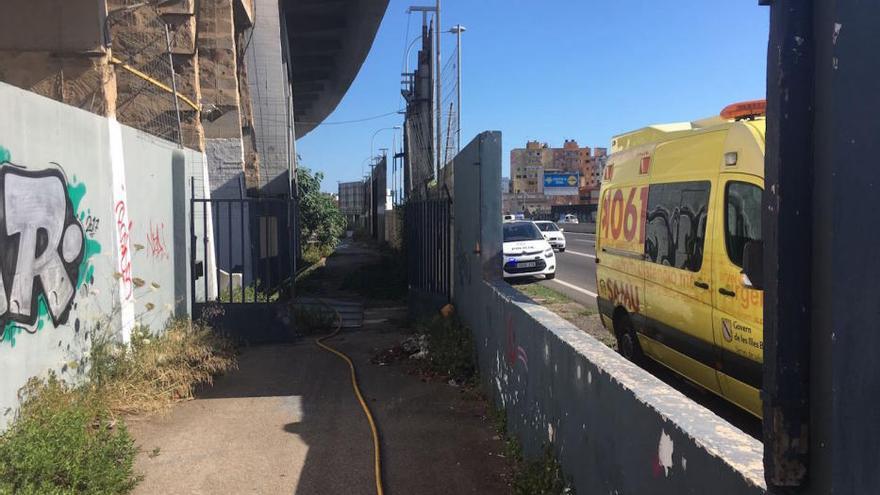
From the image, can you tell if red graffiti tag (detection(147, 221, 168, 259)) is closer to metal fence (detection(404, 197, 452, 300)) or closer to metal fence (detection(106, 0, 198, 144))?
metal fence (detection(106, 0, 198, 144))

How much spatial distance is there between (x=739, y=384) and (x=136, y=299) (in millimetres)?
6510

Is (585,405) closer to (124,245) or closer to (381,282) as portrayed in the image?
(124,245)

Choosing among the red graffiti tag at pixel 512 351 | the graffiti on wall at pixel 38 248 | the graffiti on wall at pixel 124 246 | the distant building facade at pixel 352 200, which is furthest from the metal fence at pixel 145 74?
the distant building facade at pixel 352 200

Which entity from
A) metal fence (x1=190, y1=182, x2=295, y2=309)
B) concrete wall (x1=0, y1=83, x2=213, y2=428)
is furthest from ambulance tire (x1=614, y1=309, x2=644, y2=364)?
concrete wall (x1=0, y1=83, x2=213, y2=428)

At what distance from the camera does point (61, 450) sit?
4.17m

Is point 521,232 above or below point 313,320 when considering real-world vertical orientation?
above

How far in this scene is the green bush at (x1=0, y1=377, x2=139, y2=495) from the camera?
3.87m

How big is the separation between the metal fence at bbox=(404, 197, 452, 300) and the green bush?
4936 millimetres

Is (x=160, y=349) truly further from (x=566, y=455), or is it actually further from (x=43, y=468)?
(x=566, y=455)

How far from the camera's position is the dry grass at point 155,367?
20.6 ft

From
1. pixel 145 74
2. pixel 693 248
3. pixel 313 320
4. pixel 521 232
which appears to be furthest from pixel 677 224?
pixel 521 232

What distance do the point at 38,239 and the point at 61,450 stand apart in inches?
79.3

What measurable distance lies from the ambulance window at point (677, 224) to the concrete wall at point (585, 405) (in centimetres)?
148

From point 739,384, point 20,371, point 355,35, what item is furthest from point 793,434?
point 355,35
